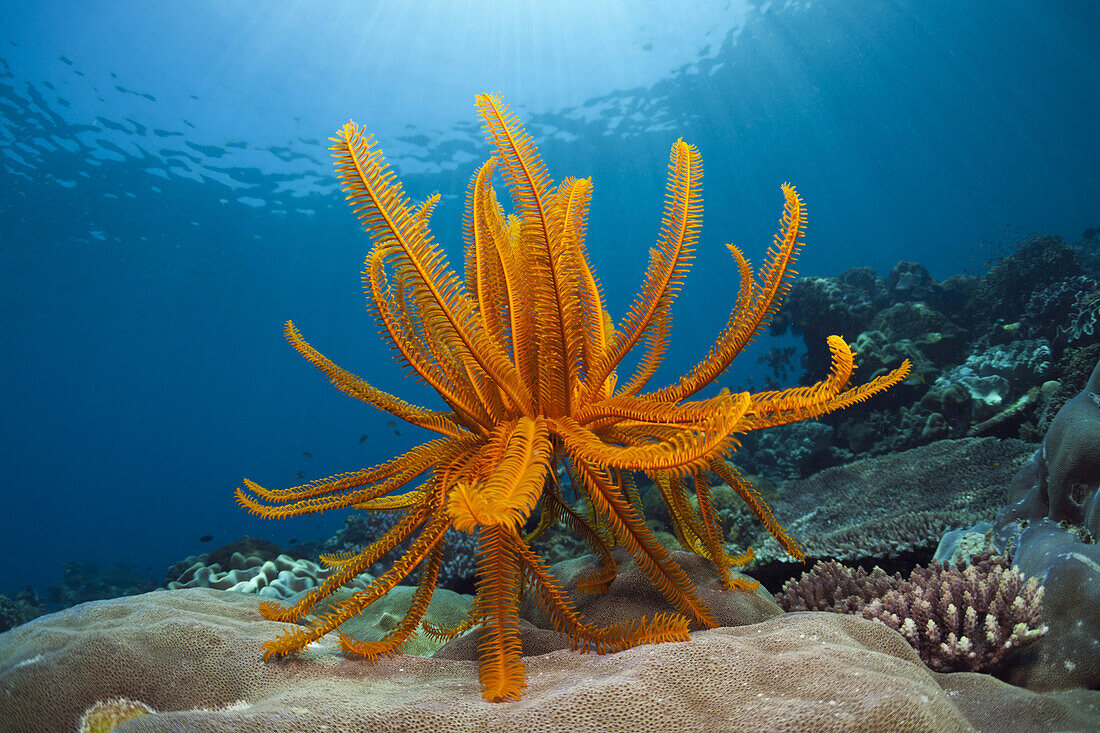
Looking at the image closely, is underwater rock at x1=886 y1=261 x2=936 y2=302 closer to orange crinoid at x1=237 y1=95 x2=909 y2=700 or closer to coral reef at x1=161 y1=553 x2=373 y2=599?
orange crinoid at x1=237 y1=95 x2=909 y2=700

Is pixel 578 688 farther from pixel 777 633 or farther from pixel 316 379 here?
pixel 316 379

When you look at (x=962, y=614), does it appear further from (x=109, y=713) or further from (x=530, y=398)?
(x=109, y=713)

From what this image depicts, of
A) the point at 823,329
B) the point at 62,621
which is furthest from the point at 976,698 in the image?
the point at 823,329

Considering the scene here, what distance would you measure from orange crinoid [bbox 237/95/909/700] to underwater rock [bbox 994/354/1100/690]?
→ 1.36m

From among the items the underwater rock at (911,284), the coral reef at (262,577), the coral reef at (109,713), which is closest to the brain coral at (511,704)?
the coral reef at (109,713)

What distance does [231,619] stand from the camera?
7.52ft

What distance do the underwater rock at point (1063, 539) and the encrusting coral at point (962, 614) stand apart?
0.30 feet

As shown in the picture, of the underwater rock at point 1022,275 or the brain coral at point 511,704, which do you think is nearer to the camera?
the brain coral at point 511,704

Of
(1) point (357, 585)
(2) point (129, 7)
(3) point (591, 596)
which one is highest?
(2) point (129, 7)

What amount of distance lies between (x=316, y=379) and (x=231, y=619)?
3890 inches

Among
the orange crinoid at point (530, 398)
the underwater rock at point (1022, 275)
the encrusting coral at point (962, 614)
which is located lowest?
the encrusting coral at point (962, 614)

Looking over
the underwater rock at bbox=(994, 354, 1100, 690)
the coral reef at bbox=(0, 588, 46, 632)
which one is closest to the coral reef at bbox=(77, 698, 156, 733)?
the underwater rock at bbox=(994, 354, 1100, 690)

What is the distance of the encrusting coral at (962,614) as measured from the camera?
235 cm

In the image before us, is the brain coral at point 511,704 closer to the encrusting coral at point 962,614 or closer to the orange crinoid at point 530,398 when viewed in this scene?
the orange crinoid at point 530,398
